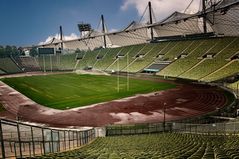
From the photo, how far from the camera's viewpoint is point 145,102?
50.3m

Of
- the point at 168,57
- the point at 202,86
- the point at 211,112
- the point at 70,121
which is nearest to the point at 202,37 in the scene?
the point at 168,57

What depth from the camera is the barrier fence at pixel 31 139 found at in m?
13.2

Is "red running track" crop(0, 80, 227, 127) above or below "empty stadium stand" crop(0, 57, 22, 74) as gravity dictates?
below

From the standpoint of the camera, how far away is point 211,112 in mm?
41156

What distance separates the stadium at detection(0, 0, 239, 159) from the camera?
16.2 m

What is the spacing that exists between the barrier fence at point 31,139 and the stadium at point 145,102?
7 centimetres

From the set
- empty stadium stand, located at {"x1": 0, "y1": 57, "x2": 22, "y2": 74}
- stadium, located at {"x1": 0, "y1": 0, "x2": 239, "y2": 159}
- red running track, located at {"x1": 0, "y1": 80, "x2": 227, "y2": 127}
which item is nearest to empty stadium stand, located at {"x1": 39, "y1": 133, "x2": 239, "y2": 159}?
stadium, located at {"x1": 0, "y1": 0, "x2": 239, "y2": 159}

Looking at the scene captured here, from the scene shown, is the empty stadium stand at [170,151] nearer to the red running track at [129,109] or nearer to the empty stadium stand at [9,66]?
the red running track at [129,109]

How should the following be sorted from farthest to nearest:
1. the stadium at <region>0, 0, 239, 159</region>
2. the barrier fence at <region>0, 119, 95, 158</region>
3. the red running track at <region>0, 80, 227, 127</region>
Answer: the red running track at <region>0, 80, 227, 127</region> → the stadium at <region>0, 0, 239, 159</region> → the barrier fence at <region>0, 119, 95, 158</region>

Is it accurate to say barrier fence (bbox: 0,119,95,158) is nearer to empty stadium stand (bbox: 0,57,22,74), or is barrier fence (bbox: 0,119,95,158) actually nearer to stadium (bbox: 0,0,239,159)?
stadium (bbox: 0,0,239,159)

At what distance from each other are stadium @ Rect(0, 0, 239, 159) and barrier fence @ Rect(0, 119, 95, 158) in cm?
7

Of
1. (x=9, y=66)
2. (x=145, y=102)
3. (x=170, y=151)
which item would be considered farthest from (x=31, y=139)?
(x=9, y=66)

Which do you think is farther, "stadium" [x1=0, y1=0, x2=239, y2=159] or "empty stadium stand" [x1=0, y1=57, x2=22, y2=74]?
"empty stadium stand" [x1=0, y1=57, x2=22, y2=74]

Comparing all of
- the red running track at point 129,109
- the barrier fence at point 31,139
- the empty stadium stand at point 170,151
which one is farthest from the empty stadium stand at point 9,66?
the empty stadium stand at point 170,151
